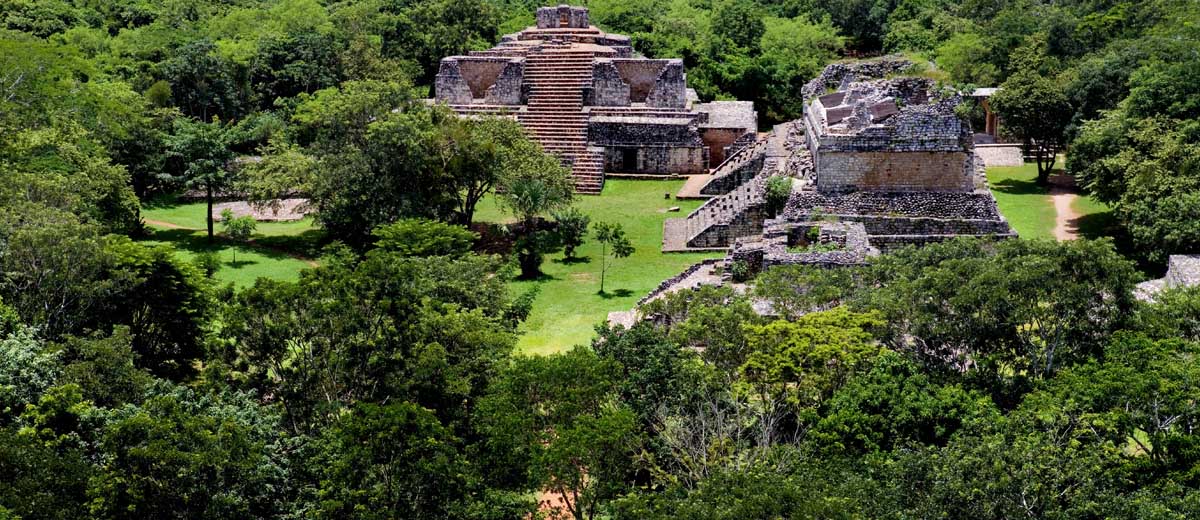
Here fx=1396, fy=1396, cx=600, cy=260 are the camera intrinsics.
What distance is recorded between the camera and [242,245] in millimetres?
42781

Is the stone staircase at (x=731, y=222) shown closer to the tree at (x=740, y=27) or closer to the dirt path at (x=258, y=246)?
the dirt path at (x=258, y=246)

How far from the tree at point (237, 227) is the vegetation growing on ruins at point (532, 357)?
77 cm

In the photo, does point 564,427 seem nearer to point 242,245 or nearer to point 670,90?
→ point 242,245

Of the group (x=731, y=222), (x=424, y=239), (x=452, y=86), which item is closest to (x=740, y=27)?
(x=452, y=86)

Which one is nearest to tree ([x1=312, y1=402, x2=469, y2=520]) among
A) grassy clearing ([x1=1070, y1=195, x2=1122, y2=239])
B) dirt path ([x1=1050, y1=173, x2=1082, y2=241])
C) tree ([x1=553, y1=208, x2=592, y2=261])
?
tree ([x1=553, y1=208, x2=592, y2=261])

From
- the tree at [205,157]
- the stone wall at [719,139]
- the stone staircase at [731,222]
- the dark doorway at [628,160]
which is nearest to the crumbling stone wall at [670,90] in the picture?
the stone wall at [719,139]

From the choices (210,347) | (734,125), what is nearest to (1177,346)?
(210,347)

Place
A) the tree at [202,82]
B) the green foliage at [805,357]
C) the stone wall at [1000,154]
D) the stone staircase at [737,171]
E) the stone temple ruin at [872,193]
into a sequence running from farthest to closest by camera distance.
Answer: the tree at [202,82]
the stone wall at [1000,154]
the stone staircase at [737,171]
the stone temple ruin at [872,193]
the green foliage at [805,357]

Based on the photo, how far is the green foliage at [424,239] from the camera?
34.2 metres

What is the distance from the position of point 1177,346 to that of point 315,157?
1075 inches

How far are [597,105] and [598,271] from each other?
Result: 46.0 feet

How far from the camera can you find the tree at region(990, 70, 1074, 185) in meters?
46.5

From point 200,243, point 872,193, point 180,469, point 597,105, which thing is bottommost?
point 180,469

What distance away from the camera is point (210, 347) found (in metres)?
26.1
